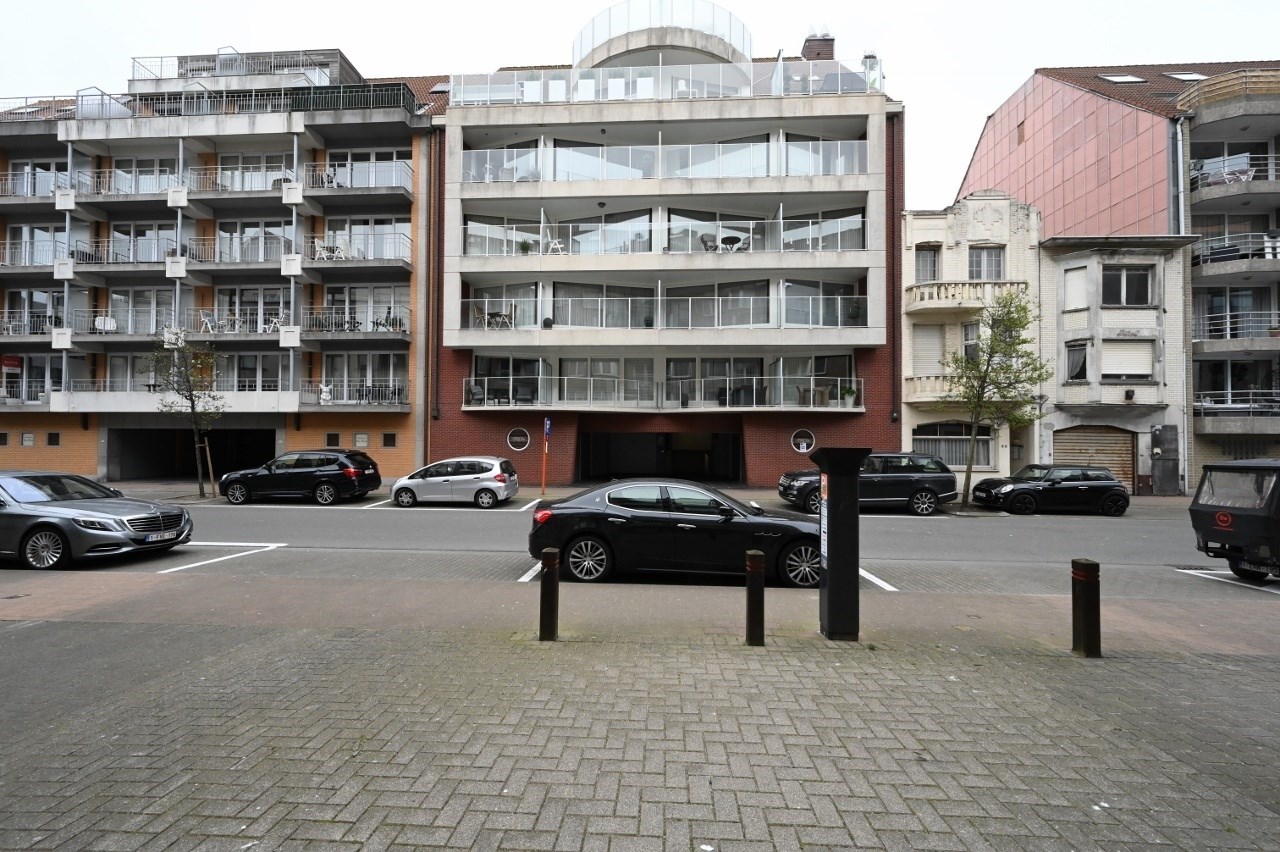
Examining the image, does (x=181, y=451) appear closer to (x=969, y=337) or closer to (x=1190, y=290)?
(x=969, y=337)

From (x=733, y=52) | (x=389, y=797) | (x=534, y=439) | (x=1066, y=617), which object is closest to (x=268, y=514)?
(x=534, y=439)

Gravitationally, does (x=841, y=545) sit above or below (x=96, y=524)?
above

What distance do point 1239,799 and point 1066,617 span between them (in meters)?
3.72

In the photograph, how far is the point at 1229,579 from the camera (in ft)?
29.8

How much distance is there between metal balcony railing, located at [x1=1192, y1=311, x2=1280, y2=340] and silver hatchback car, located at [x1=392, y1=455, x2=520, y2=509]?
25.1 metres

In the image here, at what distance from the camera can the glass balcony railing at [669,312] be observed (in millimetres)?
22766

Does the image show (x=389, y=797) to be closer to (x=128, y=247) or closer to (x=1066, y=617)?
(x=1066, y=617)

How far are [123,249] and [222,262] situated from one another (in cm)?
494

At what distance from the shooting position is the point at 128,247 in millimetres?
25266

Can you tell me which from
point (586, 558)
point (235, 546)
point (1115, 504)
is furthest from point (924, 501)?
point (235, 546)

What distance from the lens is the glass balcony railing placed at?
74.7ft

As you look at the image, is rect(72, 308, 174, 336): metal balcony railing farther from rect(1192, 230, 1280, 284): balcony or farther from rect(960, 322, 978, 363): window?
rect(1192, 230, 1280, 284): balcony

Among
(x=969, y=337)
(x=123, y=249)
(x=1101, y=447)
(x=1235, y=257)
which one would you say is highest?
(x=123, y=249)

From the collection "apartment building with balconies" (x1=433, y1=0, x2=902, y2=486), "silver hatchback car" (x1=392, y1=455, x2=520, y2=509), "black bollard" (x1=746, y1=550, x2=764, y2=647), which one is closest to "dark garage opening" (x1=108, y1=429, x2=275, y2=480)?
"apartment building with balconies" (x1=433, y1=0, x2=902, y2=486)
